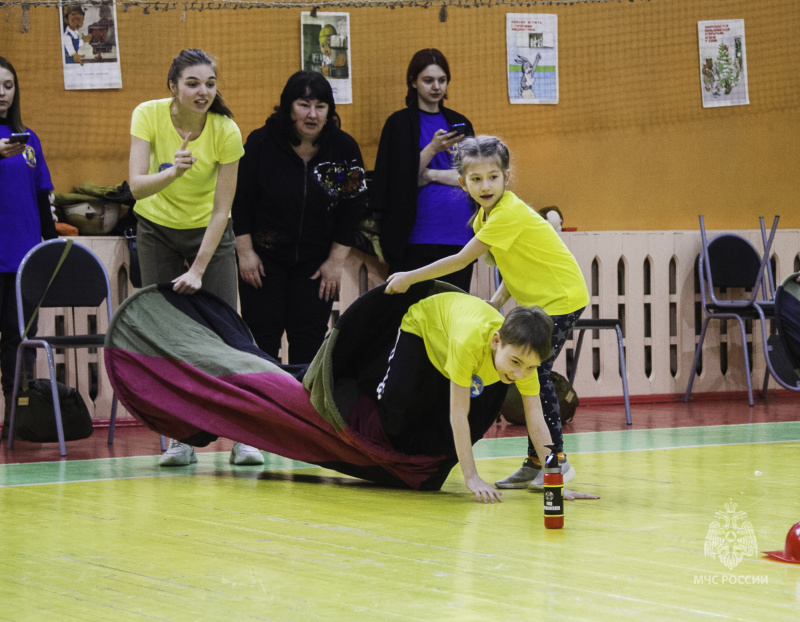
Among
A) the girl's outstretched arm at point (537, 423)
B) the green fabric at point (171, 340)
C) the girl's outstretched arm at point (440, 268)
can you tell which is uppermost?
the girl's outstretched arm at point (440, 268)

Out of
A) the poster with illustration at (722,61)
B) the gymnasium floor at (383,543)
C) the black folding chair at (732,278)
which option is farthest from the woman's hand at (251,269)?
the poster with illustration at (722,61)

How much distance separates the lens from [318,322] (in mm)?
5012

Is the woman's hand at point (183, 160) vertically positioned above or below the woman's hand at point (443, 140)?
below

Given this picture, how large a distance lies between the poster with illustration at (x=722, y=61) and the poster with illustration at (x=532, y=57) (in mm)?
1105

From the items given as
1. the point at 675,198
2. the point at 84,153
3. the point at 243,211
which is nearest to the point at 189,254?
the point at 243,211

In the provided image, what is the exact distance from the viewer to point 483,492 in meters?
3.53

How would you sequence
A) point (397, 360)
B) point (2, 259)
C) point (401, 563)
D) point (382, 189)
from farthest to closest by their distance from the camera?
point (382, 189) → point (2, 259) → point (397, 360) → point (401, 563)

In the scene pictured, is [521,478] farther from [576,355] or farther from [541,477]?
[576,355]

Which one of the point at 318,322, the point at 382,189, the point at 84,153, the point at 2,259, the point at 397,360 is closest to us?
the point at 397,360

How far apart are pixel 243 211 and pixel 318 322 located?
632mm

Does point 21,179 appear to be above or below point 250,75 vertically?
below

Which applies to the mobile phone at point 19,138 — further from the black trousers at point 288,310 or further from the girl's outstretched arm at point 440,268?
the girl's outstretched arm at point 440,268

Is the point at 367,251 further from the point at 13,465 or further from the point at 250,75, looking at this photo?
the point at 13,465

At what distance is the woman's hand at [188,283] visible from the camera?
14.7ft
